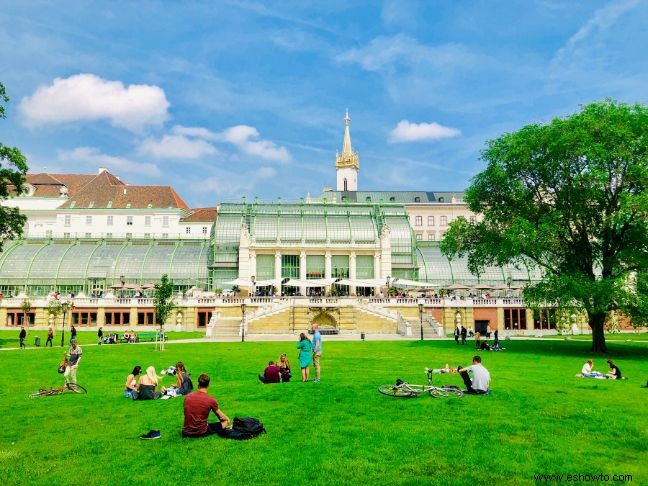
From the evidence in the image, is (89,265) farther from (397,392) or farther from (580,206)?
(397,392)

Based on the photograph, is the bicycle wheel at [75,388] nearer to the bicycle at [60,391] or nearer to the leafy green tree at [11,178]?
the bicycle at [60,391]

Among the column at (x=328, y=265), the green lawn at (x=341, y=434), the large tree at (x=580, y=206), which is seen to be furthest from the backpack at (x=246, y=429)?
the column at (x=328, y=265)

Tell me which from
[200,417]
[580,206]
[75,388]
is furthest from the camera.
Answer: [580,206]

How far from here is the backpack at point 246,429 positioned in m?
14.3

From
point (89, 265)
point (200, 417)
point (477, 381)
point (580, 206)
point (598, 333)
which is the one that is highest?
point (580, 206)

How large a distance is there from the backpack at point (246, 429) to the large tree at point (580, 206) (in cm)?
2765

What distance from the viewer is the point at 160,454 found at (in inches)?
523

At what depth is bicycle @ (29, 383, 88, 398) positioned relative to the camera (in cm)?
2092

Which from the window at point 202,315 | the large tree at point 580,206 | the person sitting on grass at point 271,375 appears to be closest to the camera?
the person sitting on grass at point 271,375

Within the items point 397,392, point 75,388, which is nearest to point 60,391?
point 75,388

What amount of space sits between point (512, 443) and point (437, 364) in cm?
1609

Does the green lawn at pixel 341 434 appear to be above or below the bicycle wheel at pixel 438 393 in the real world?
below

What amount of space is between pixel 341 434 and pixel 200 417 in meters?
3.70

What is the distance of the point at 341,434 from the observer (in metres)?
14.7
